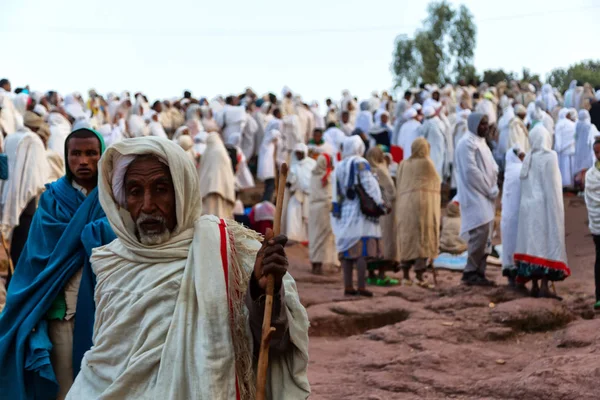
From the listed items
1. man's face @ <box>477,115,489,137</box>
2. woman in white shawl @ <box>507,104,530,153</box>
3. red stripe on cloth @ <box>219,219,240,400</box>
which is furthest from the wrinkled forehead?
woman in white shawl @ <box>507,104,530,153</box>

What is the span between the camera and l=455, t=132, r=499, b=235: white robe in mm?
10180

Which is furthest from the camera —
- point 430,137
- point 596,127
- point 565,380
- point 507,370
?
point 430,137

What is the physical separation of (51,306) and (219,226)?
1356 millimetres

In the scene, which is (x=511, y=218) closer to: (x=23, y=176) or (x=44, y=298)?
(x=23, y=176)

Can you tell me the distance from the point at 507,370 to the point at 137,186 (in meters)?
4.74

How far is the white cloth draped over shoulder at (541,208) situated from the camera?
9.48 m

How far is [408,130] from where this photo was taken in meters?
19.8

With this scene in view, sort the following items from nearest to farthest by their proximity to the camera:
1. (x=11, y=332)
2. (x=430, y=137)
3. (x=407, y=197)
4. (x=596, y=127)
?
(x=11, y=332), (x=407, y=197), (x=596, y=127), (x=430, y=137)

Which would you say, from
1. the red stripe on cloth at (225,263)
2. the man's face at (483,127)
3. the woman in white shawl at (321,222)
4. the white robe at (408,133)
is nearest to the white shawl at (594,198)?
the man's face at (483,127)

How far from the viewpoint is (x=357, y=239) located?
10.5m

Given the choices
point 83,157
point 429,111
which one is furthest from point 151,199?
point 429,111

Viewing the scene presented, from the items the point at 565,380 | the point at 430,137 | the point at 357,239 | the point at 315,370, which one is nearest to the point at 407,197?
the point at 357,239

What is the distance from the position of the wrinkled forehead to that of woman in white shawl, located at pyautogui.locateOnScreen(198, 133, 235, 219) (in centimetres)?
1029

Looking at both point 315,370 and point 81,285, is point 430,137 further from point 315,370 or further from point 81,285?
point 81,285
